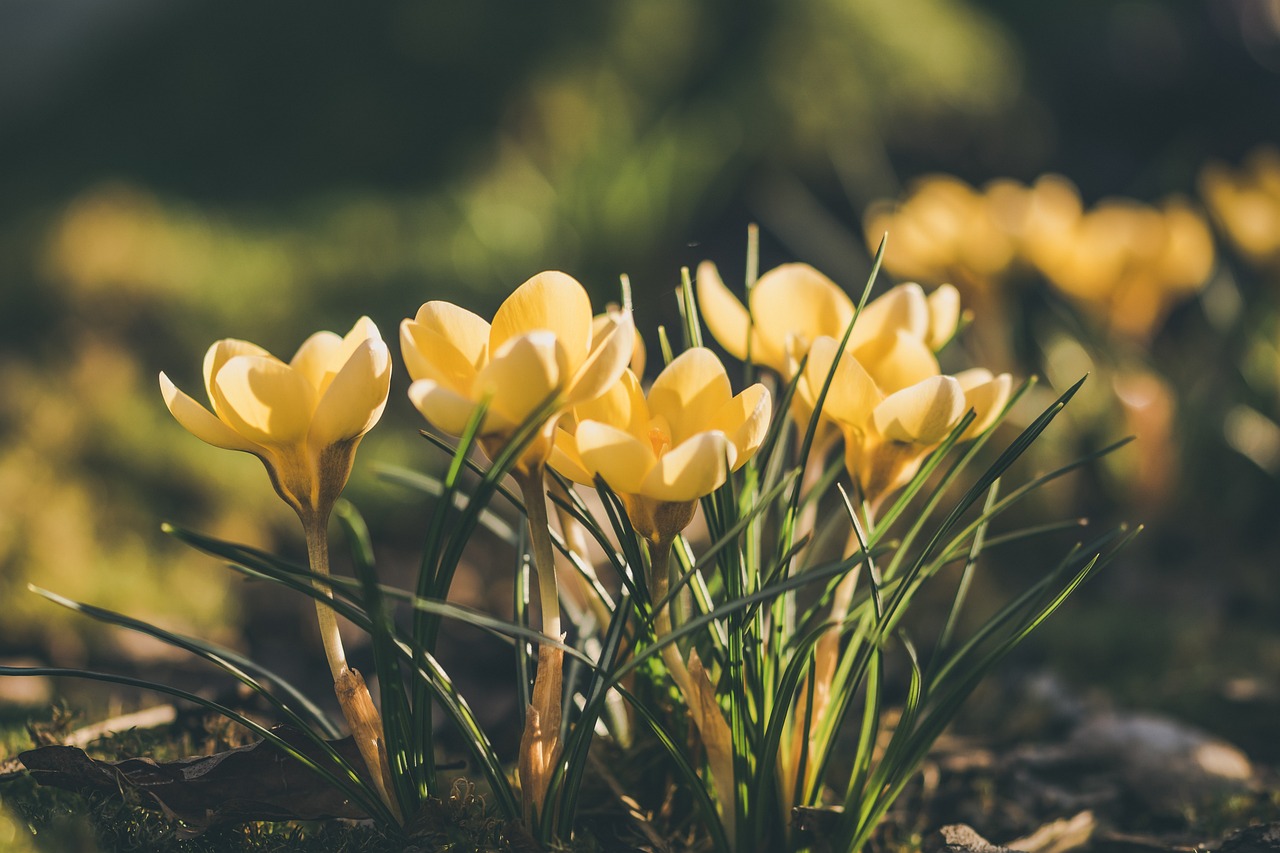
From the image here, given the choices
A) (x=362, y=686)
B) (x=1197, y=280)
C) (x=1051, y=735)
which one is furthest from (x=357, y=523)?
(x=1197, y=280)

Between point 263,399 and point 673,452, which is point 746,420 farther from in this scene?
point 263,399

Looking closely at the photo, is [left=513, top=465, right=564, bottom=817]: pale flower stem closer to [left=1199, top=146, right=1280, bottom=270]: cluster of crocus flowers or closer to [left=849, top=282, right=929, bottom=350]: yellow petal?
[left=849, top=282, right=929, bottom=350]: yellow petal

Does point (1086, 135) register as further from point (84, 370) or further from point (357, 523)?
point (357, 523)

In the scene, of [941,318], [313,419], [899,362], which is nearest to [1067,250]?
[941,318]

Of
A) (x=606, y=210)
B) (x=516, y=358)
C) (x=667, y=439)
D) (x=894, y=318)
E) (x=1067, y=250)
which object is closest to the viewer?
(x=516, y=358)

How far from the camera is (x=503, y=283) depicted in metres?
2.06

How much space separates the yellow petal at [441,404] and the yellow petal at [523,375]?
0.04 ft

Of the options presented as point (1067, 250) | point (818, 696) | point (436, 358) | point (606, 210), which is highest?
point (606, 210)

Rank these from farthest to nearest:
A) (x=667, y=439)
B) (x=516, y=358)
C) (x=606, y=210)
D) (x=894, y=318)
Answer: (x=606, y=210), (x=894, y=318), (x=667, y=439), (x=516, y=358)

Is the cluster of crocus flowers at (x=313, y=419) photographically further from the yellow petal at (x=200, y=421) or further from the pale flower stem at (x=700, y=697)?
the pale flower stem at (x=700, y=697)

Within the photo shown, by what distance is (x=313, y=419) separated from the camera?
55cm

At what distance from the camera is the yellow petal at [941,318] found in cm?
75

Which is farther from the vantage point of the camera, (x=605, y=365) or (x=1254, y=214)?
(x=1254, y=214)

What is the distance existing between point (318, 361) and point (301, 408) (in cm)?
6
